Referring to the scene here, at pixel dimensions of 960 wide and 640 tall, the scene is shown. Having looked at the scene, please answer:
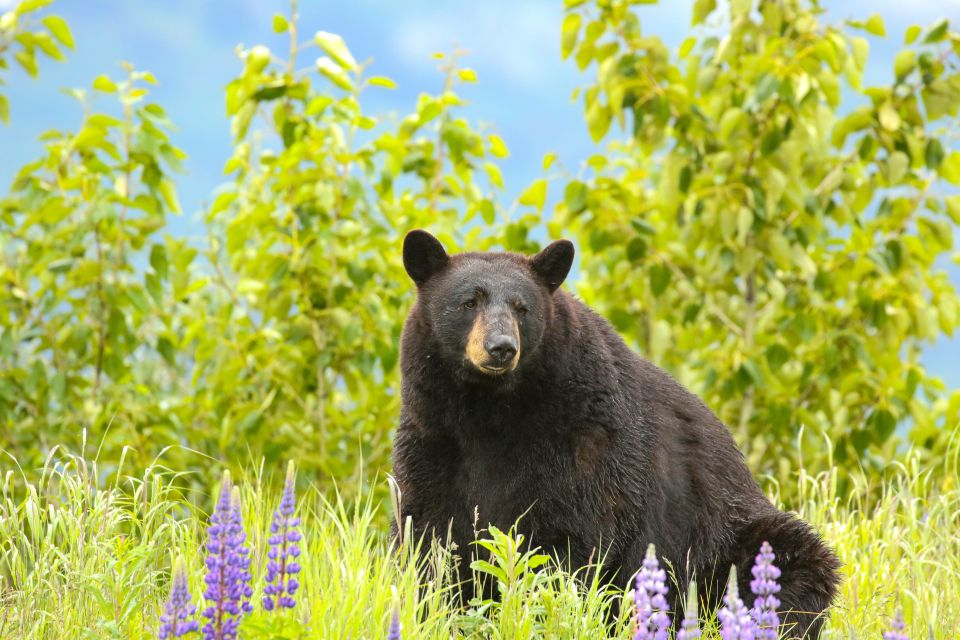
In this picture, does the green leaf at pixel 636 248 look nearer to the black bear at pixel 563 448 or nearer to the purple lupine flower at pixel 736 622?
the black bear at pixel 563 448

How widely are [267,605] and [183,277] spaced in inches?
170

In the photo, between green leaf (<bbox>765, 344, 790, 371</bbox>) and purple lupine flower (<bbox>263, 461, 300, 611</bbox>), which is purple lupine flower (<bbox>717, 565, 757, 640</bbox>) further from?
green leaf (<bbox>765, 344, 790, 371</bbox>)

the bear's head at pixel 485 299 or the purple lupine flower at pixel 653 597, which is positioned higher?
the bear's head at pixel 485 299

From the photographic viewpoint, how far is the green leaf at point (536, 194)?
6812mm

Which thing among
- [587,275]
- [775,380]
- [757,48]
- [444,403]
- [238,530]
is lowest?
[238,530]

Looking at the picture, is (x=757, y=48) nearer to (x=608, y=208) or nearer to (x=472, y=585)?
(x=608, y=208)

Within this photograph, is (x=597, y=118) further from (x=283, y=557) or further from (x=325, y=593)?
(x=283, y=557)

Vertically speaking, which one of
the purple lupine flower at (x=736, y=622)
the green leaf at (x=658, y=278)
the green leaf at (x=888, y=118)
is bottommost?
the purple lupine flower at (x=736, y=622)

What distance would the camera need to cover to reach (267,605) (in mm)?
2641

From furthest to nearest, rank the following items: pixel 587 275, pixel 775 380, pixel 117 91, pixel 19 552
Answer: pixel 587 275 < pixel 775 380 < pixel 117 91 < pixel 19 552

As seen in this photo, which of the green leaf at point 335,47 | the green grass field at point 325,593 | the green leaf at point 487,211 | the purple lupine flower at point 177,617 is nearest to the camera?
the purple lupine flower at point 177,617

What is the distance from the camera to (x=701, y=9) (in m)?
7.25

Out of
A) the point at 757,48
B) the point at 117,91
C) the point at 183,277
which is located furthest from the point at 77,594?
the point at 757,48

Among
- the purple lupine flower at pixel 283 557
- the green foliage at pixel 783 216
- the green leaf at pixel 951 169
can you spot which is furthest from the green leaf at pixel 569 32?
the purple lupine flower at pixel 283 557
